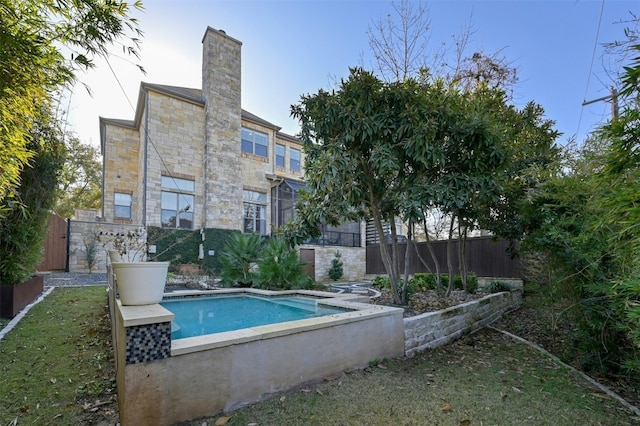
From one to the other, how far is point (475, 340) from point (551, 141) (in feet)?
17.4

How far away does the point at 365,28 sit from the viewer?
7926 millimetres

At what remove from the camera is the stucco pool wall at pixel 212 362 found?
2293 mm

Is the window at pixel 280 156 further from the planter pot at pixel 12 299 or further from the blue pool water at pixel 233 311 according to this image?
the planter pot at pixel 12 299

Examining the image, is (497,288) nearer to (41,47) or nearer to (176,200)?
(41,47)

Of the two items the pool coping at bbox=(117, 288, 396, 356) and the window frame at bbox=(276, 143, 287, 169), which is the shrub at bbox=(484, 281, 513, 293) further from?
the window frame at bbox=(276, 143, 287, 169)

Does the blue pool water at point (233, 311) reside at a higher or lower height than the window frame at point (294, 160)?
lower

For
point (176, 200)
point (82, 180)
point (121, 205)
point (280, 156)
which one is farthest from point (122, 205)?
point (280, 156)

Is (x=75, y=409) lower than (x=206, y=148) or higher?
lower

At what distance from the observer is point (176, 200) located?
48.2ft

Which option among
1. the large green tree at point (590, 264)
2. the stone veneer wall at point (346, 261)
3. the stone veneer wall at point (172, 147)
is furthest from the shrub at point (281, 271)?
the stone veneer wall at point (172, 147)

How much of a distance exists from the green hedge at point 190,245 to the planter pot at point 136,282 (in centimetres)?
1101

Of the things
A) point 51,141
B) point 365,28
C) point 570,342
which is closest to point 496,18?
point 365,28

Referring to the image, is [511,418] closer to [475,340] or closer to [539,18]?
[475,340]

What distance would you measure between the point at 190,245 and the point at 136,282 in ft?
39.7
